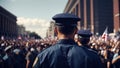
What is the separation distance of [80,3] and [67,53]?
79.7 metres

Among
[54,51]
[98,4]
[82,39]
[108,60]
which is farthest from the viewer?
[98,4]

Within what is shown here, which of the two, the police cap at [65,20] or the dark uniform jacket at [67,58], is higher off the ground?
the police cap at [65,20]

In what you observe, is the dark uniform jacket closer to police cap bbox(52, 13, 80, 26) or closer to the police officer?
the police officer

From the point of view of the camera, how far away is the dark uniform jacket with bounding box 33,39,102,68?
353cm

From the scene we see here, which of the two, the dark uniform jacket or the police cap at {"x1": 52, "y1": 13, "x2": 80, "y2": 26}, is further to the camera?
the police cap at {"x1": 52, "y1": 13, "x2": 80, "y2": 26}

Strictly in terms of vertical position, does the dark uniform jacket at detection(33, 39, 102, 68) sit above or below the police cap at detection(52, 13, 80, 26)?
below

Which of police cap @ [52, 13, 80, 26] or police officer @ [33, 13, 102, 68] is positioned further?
police cap @ [52, 13, 80, 26]

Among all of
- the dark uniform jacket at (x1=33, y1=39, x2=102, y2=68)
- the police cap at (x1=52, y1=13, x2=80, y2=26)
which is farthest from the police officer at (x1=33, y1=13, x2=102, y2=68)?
the police cap at (x1=52, y1=13, x2=80, y2=26)

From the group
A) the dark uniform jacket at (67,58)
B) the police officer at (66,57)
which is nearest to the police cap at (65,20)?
the police officer at (66,57)

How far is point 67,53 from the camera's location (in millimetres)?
3605

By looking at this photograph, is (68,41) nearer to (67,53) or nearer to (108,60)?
(67,53)

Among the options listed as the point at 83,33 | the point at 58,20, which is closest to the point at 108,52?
the point at 83,33

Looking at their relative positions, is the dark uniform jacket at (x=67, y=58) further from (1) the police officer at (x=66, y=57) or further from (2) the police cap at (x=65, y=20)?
(2) the police cap at (x=65, y=20)

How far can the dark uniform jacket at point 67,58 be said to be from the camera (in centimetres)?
353
